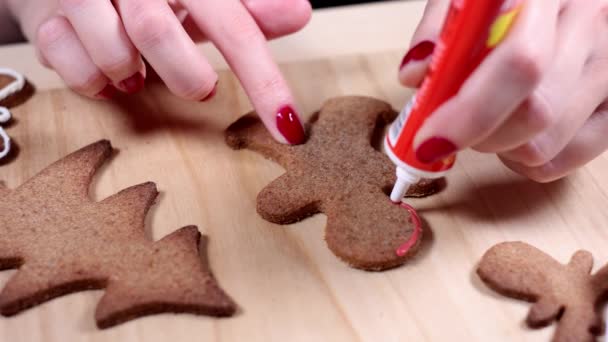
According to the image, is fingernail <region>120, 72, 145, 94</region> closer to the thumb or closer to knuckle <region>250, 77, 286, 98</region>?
knuckle <region>250, 77, 286, 98</region>

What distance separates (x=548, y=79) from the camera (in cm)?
72

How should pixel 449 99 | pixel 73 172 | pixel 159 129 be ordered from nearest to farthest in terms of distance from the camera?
pixel 449 99, pixel 73 172, pixel 159 129

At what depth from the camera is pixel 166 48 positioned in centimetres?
91

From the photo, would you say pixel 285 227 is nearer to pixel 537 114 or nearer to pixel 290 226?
pixel 290 226

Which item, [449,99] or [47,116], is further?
[47,116]

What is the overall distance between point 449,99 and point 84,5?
552mm

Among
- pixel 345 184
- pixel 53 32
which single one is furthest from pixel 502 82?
pixel 53 32

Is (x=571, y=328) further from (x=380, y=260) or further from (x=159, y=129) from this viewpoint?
(x=159, y=129)

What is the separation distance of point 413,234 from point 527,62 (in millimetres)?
272

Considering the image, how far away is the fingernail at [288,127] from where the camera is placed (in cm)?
92

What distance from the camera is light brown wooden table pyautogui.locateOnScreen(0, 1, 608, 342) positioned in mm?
721

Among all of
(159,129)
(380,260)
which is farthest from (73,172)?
(380,260)

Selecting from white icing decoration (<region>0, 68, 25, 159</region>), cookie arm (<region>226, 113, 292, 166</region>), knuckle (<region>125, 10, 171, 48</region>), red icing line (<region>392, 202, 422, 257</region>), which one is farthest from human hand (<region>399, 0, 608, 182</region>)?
white icing decoration (<region>0, 68, 25, 159</region>)

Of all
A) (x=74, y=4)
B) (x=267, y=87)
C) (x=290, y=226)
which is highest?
(x=74, y=4)
